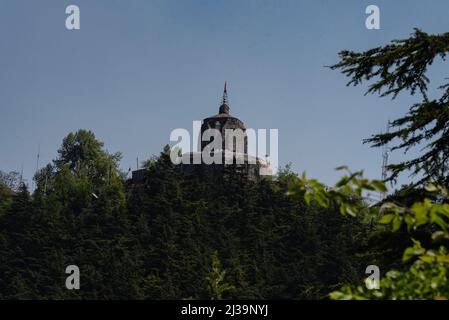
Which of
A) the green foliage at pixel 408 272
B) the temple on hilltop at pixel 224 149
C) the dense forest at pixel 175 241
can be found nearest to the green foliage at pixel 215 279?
the green foliage at pixel 408 272

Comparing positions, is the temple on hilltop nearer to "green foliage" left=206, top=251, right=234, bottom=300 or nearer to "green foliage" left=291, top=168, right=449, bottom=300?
"green foliage" left=206, top=251, right=234, bottom=300

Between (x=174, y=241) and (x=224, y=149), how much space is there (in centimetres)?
2555

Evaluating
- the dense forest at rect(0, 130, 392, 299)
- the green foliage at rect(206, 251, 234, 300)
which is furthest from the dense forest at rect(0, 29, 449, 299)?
the green foliage at rect(206, 251, 234, 300)

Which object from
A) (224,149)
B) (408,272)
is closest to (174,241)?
(224,149)

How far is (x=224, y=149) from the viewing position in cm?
7538

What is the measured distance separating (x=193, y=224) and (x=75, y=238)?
9.95 metres

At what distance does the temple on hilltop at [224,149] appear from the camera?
69125mm

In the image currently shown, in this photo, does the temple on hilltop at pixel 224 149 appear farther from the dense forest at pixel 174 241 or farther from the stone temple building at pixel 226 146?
the dense forest at pixel 174 241

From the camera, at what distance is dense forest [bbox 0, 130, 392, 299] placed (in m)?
47.3

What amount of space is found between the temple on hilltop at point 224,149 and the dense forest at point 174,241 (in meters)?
8.15

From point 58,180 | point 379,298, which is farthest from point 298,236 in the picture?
point 379,298

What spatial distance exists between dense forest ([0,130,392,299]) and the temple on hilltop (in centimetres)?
815

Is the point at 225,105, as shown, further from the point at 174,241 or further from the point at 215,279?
the point at 215,279
